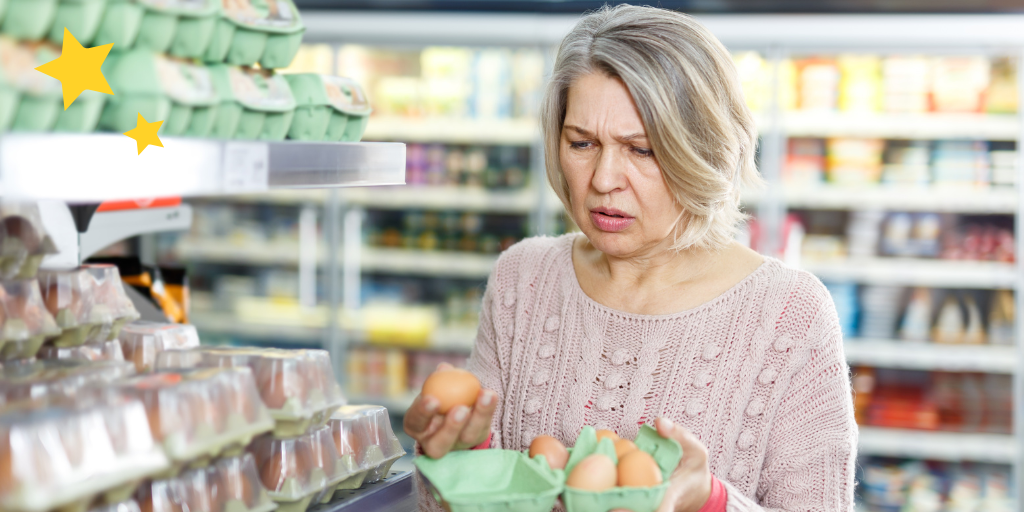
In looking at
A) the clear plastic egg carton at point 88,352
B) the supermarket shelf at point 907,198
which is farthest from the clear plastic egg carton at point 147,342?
the supermarket shelf at point 907,198

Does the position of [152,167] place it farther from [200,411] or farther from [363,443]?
[363,443]

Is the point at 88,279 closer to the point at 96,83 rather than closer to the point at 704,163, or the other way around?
the point at 96,83

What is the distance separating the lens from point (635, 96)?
1.33m

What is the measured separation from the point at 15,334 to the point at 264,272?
12.1 feet

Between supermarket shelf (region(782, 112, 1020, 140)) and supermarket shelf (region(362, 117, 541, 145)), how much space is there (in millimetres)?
1191

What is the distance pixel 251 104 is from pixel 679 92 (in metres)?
0.71

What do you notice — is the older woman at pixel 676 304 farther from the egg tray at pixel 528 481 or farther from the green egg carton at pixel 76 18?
the green egg carton at pixel 76 18

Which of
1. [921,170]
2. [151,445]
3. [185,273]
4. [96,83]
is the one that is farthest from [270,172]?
[921,170]

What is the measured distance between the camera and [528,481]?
103 cm

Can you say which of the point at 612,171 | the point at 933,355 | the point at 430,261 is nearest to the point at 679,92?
the point at 612,171

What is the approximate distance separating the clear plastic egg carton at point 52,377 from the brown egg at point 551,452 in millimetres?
510

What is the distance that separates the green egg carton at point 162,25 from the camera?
2.63 feet

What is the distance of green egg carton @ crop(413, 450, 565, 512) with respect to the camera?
95 centimetres

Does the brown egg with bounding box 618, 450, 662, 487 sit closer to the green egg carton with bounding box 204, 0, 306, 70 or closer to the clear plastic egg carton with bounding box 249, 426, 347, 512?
the clear plastic egg carton with bounding box 249, 426, 347, 512
